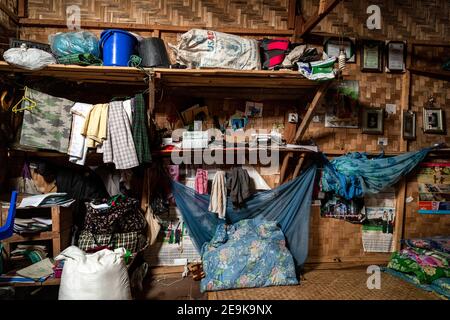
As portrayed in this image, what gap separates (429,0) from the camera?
105 inches

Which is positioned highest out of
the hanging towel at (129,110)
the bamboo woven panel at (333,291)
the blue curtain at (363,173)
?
the hanging towel at (129,110)

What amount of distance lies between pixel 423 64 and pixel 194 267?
3409 mm

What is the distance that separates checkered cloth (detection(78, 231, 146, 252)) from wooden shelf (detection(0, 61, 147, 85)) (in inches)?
54.0

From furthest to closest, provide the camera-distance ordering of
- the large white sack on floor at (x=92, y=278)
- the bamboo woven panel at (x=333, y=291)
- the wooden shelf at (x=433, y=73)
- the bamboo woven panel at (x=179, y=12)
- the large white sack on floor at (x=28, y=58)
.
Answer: the wooden shelf at (x=433, y=73)
the bamboo woven panel at (x=179, y=12)
the bamboo woven panel at (x=333, y=291)
the large white sack on floor at (x=28, y=58)
the large white sack on floor at (x=92, y=278)

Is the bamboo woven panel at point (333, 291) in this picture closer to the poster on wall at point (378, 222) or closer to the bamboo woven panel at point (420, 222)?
the poster on wall at point (378, 222)

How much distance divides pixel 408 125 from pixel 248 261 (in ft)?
7.75

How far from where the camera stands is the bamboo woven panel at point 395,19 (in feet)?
8.42

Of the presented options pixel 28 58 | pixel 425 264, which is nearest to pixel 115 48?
pixel 28 58

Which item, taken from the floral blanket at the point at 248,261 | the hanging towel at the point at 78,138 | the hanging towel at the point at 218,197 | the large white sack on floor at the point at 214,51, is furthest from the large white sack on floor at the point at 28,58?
the floral blanket at the point at 248,261

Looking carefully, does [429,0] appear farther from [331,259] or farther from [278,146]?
[331,259]

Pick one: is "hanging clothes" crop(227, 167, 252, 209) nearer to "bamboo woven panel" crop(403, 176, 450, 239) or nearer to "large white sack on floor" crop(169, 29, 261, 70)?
"large white sack on floor" crop(169, 29, 261, 70)

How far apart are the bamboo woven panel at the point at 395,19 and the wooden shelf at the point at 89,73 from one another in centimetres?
Result: 198

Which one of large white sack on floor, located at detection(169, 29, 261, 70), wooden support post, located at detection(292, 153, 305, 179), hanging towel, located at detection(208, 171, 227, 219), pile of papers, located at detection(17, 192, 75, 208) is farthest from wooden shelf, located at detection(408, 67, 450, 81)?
pile of papers, located at detection(17, 192, 75, 208)

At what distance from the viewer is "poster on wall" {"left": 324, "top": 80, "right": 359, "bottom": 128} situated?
8.43 ft
